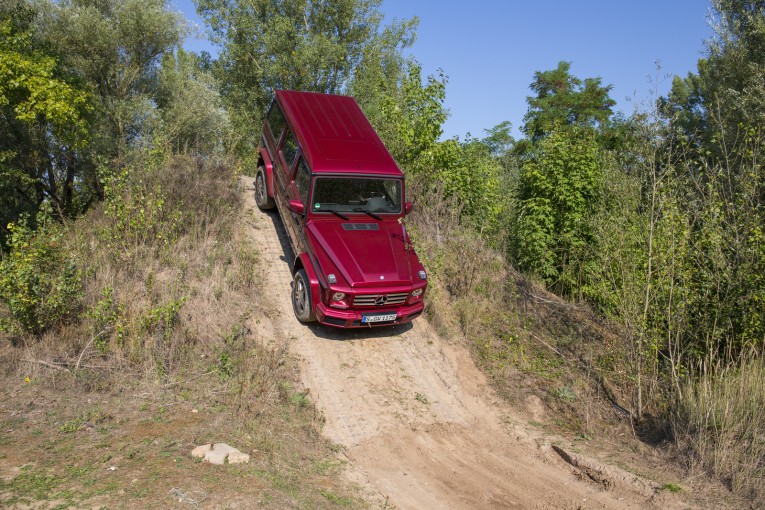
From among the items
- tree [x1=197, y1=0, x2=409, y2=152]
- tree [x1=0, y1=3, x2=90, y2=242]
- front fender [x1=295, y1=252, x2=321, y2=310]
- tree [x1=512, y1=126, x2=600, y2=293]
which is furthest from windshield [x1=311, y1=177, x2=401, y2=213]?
tree [x1=197, y1=0, x2=409, y2=152]

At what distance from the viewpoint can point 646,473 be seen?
273 inches

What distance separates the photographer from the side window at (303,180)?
9.68m

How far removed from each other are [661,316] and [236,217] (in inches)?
323

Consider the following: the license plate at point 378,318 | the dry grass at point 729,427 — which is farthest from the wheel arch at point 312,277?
the dry grass at point 729,427

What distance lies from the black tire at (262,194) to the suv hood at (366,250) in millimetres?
3442

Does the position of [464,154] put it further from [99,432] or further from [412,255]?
[99,432]

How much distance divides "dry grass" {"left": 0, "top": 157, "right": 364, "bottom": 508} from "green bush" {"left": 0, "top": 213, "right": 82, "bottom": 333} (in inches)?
9.5

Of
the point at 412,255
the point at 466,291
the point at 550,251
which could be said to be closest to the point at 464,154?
the point at 550,251

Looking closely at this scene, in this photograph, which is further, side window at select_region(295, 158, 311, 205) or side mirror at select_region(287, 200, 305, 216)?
side window at select_region(295, 158, 311, 205)

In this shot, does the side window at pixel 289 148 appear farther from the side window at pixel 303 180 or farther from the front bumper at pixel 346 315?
the front bumper at pixel 346 315

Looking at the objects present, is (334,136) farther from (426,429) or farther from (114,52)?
(114,52)

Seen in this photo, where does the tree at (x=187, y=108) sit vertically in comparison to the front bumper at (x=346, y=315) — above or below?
above

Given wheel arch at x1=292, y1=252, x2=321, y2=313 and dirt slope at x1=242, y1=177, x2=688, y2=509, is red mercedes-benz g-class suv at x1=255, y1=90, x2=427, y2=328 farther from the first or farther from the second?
dirt slope at x1=242, y1=177, x2=688, y2=509

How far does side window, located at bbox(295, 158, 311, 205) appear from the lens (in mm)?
9680
